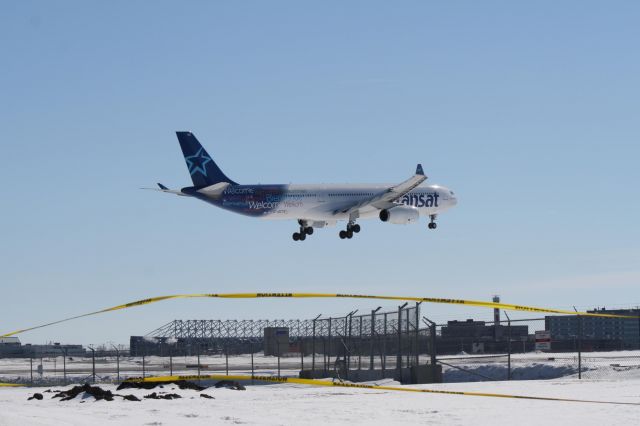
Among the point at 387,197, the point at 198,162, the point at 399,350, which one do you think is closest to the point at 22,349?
the point at 198,162

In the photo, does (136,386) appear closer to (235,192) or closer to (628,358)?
(628,358)

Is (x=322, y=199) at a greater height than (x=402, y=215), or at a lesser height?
greater

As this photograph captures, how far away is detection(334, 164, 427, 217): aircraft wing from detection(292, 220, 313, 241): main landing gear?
85.8 inches

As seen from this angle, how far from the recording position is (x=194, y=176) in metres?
64.4

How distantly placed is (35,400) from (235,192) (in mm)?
37741

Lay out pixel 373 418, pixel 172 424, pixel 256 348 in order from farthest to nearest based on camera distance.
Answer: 1. pixel 256 348
2. pixel 373 418
3. pixel 172 424

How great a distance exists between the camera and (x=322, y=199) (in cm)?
6097

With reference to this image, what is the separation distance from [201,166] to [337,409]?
48.1 metres

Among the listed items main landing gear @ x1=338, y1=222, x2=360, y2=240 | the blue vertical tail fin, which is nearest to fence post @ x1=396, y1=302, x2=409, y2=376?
main landing gear @ x1=338, y1=222, x2=360, y2=240

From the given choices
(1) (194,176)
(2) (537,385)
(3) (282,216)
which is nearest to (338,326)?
(2) (537,385)

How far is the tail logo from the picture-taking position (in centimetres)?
6475

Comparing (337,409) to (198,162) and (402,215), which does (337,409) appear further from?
(198,162)

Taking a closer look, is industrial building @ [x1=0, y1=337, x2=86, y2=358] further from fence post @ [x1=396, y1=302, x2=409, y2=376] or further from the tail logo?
fence post @ [x1=396, y1=302, x2=409, y2=376]

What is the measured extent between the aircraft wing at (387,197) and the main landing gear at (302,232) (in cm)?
218
